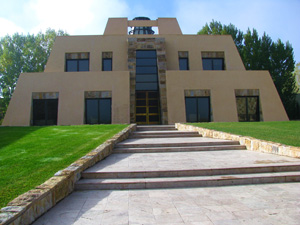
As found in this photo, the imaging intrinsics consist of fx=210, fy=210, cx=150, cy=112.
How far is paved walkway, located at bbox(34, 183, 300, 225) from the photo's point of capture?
3.24 meters

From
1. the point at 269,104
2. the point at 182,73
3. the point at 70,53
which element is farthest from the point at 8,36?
the point at 269,104

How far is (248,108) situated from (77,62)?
16846 mm

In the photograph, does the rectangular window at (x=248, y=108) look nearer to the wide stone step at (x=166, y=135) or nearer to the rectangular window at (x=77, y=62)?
the wide stone step at (x=166, y=135)

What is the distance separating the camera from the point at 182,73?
1828 centimetres

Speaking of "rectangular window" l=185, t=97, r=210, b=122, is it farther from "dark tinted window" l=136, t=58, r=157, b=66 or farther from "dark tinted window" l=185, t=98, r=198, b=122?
"dark tinted window" l=136, t=58, r=157, b=66

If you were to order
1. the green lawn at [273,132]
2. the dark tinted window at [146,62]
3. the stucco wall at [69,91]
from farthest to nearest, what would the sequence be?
1. the dark tinted window at [146,62]
2. the stucco wall at [69,91]
3. the green lawn at [273,132]

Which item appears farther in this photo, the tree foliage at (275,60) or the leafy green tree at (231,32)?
the leafy green tree at (231,32)

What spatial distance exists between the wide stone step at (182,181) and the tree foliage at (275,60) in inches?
994

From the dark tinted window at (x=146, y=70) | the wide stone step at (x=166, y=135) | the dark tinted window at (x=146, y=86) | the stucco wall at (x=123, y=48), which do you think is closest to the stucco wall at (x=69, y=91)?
the dark tinted window at (x=146, y=86)

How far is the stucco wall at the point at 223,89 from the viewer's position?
58.1 ft

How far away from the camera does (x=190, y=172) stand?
17.0 feet

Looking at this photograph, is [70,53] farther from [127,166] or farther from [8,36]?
[8,36]

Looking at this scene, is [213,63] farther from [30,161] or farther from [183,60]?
[30,161]

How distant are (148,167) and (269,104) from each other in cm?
1663
